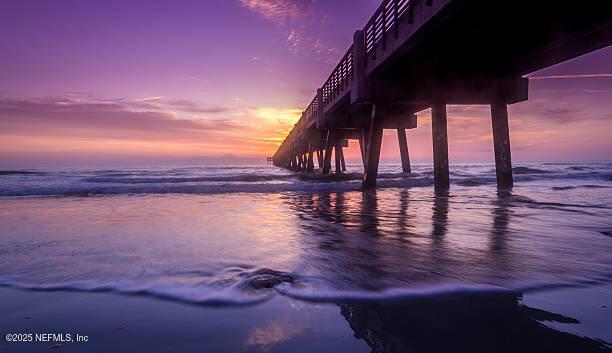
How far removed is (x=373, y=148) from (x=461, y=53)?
4.52 metres

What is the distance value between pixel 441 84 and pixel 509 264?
8832 millimetres

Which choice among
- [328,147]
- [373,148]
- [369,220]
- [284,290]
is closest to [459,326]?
[284,290]

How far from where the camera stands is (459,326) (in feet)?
5.51

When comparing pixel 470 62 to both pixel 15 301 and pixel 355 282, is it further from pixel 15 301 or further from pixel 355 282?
pixel 15 301

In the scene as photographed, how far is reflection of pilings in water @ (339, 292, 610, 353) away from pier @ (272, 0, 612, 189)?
5.28 m

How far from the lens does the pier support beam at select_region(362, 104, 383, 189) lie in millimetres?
11805

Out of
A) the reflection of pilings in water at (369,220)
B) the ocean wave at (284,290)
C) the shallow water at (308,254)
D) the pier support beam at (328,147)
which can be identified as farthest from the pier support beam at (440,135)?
the ocean wave at (284,290)

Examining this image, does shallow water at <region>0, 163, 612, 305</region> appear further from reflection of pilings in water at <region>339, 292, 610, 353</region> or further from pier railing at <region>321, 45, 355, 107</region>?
pier railing at <region>321, 45, 355, 107</region>

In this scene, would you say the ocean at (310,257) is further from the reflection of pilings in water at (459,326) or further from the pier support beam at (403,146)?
the pier support beam at (403,146)

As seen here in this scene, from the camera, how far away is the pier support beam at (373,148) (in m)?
11.8

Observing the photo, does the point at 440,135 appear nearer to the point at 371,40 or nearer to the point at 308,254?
the point at 371,40

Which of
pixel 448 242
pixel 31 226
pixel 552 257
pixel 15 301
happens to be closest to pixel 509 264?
pixel 552 257

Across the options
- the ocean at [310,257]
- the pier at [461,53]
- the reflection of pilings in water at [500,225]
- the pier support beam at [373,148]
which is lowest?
the reflection of pilings in water at [500,225]

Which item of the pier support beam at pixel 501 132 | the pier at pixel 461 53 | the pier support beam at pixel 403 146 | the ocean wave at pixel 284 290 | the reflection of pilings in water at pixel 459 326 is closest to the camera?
the reflection of pilings in water at pixel 459 326
